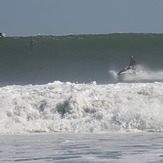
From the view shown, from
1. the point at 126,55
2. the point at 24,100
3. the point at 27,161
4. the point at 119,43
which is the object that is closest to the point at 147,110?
the point at 24,100

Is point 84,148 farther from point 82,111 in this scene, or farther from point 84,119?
point 82,111

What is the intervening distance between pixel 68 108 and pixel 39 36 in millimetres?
20173

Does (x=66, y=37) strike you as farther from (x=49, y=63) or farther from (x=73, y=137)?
(x=73, y=137)

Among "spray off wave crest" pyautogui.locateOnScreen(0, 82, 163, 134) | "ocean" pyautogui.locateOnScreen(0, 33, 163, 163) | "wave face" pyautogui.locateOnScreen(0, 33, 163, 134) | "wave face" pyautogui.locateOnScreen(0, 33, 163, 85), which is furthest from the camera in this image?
"wave face" pyautogui.locateOnScreen(0, 33, 163, 85)

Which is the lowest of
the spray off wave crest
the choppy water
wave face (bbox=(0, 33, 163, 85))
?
the choppy water

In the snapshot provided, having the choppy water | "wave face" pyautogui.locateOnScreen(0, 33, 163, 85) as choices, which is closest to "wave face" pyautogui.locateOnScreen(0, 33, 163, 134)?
"wave face" pyautogui.locateOnScreen(0, 33, 163, 85)

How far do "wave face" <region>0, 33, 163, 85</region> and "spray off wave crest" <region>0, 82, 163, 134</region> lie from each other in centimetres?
953

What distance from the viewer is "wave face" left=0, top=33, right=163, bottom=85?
24.6 metres

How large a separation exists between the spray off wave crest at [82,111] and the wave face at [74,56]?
9529 millimetres

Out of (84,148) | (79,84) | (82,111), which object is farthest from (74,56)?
(84,148)

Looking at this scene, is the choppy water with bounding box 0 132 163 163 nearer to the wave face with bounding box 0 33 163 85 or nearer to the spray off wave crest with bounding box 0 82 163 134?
the spray off wave crest with bounding box 0 82 163 134

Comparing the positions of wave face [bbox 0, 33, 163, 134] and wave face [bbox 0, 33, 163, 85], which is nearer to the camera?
wave face [bbox 0, 33, 163, 134]

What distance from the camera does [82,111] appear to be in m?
11.5

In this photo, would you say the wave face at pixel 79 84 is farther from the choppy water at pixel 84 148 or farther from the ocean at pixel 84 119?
the choppy water at pixel 84 148
